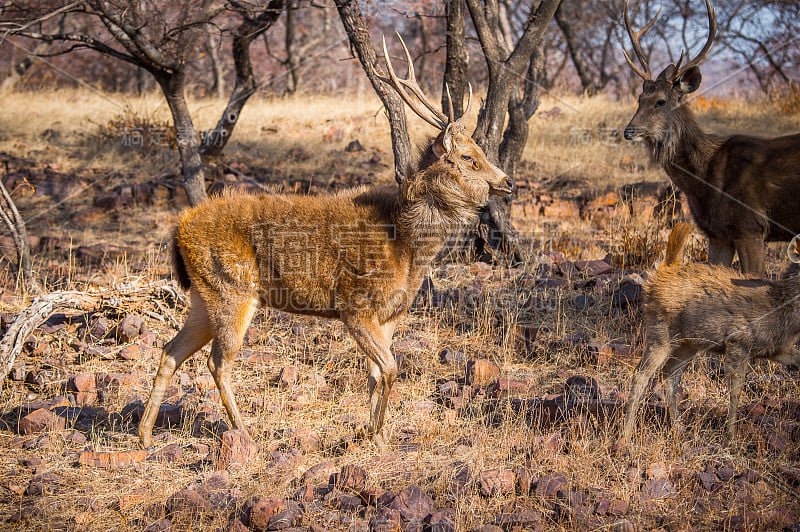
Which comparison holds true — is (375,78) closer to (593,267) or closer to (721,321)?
(593,267)

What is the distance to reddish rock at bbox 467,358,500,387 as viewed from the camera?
607 cm

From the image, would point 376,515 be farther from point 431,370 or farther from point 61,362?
point 61,362

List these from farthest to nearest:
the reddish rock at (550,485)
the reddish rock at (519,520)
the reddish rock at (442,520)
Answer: the reddish rock at (550,485) → the reddish rock at (519,520) → the reddish rock at (442,520)

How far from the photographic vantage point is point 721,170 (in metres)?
7.04

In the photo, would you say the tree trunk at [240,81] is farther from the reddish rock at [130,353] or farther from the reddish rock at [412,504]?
the reddish rock at [412,504]

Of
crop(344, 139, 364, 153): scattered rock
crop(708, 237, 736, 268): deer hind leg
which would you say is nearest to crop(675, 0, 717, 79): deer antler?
crop(708, 237, 736, 268): deer hind leg

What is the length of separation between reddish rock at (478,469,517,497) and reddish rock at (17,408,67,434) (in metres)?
3.28

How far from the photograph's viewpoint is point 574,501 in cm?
424

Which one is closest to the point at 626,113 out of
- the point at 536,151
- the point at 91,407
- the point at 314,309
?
the point at 536,151

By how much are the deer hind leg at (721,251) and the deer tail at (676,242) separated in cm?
163

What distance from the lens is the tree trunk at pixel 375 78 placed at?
791 cm

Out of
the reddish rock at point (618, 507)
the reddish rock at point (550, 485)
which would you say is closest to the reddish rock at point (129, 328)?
the reddish rock at point (550, 485)

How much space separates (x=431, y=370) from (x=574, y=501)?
2338 millimetres

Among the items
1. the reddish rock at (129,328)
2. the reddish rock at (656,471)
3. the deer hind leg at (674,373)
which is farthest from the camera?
the reddish rock at (129,328)
